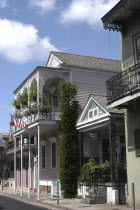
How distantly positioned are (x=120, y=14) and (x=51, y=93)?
10.2 metres

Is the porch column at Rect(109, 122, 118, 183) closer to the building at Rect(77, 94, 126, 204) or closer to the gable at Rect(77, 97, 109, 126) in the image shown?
the building at Rect(77, 94, 126, 204)

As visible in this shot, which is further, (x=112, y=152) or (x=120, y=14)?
(x=112, y=152)

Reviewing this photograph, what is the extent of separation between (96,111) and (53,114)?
169 inches

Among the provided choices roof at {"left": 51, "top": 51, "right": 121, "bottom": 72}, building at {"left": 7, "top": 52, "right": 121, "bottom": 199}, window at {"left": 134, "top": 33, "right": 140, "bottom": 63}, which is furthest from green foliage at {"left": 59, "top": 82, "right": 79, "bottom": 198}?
window at {"left": 134, "top": 33, "right": 140, "bottom": 63}

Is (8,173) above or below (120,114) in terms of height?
below

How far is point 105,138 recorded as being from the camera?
18422 mm

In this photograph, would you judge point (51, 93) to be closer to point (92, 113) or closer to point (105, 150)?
point (105, 150)

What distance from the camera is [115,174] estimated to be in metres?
14.8

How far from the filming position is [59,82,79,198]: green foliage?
708 inches

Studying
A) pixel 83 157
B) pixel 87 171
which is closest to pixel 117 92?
pixel 87 171

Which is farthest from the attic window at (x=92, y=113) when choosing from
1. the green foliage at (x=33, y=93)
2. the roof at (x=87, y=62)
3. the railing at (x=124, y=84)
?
the roof at (x=87, y=62)

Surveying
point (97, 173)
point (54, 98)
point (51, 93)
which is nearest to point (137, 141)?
point (97, 173)

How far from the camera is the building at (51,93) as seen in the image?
1995 centimetres

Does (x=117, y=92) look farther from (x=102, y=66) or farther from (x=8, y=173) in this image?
(x=8, y=173)
